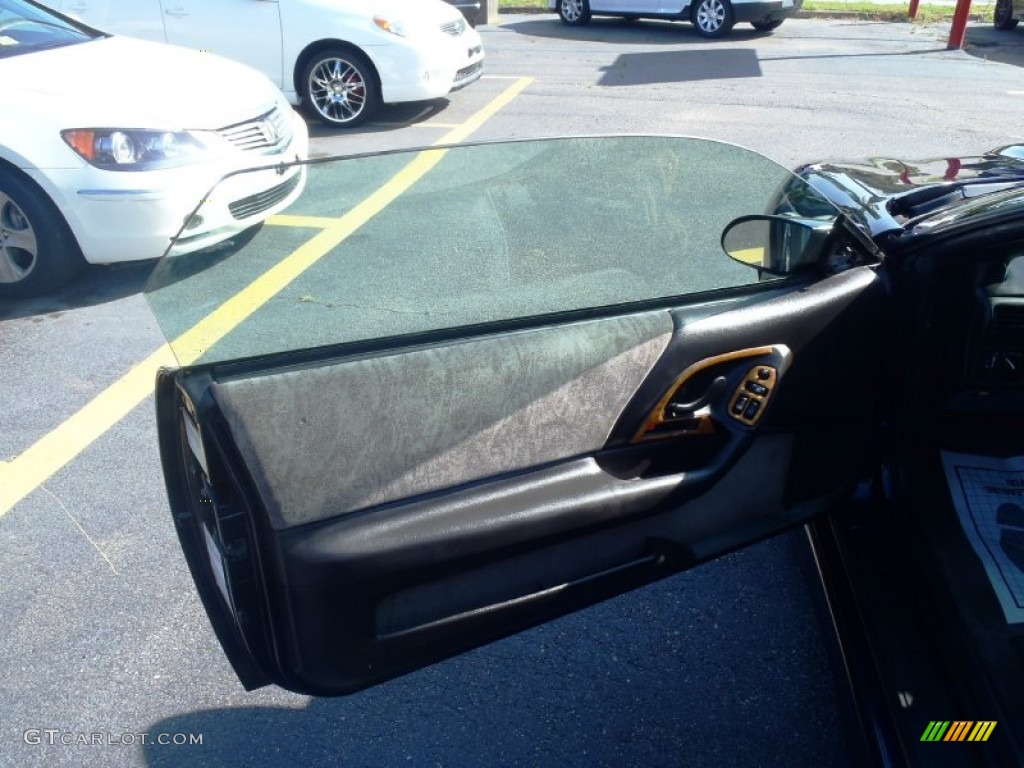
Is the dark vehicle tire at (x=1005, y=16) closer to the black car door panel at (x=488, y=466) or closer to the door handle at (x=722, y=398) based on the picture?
the black car door panel at (x=488, y=466)

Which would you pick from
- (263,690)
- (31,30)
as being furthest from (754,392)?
(31,30)

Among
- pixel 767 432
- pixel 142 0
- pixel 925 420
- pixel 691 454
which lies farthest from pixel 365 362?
pixel 142 0

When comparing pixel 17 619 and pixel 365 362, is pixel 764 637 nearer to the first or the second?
pixel 365 362

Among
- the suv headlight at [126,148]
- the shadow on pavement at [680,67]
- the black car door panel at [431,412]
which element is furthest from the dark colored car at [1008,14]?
the black car door panel at [431,412]

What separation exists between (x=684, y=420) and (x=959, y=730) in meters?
0.79

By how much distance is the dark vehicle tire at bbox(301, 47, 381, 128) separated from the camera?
7969mm

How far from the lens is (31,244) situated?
4.72 metres

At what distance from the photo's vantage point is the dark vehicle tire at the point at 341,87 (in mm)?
7969

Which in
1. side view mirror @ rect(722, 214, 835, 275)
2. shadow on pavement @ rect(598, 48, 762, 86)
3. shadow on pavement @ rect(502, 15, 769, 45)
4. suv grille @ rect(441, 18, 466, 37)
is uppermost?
side view mirror @ rect(722, 214, 835, 275)

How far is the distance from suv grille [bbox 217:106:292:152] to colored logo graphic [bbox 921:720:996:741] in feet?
14.3

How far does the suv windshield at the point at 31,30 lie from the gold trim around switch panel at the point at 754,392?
4663mm

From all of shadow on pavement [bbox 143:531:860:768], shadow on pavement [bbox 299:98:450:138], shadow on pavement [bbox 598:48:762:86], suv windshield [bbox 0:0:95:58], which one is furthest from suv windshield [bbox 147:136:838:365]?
shadow on pavement [bbox 598:48:762:86]

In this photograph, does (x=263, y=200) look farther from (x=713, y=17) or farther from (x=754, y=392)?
(x=713, y=17)

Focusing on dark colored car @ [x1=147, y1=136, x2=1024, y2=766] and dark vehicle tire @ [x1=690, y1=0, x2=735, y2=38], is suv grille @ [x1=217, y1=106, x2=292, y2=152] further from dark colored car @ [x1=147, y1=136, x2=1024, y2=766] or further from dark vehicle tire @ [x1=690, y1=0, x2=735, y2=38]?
dark vehicle tire @ [x1=690, y1=0, x2=735, y2=38]
